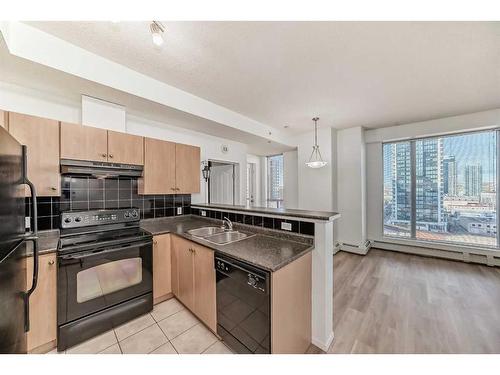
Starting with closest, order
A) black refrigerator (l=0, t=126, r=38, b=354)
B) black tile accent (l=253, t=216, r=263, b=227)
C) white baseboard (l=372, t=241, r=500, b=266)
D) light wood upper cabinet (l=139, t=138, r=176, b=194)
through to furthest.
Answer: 1. black refrigerator (l=0, t=126, r=38, b=354)
2. black tile accent (l=253, t=216, r=263, b=227)
3. light wood upper cabinet (l=139, t=138, r=176, b=194)
4. white baseboard (l=372, t=241, r=500, b=266)

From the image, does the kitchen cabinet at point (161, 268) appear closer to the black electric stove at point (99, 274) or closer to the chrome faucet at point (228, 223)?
the black electric stove at point (99, 274)

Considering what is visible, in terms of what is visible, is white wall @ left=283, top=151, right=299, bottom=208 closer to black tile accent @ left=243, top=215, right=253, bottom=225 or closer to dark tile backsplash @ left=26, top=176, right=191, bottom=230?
black tile accent @ left=243, top=215, right=253, bottom=225

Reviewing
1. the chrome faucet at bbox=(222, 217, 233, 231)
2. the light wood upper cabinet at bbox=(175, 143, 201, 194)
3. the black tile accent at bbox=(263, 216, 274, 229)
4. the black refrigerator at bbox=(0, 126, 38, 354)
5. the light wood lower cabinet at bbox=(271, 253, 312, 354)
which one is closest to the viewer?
the black refrigerator at bbox=(0, 126, 38, 354)

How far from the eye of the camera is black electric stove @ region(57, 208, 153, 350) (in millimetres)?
1668

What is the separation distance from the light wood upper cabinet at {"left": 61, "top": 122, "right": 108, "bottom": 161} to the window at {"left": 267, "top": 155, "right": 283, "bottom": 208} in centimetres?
465

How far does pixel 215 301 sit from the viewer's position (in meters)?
1.75

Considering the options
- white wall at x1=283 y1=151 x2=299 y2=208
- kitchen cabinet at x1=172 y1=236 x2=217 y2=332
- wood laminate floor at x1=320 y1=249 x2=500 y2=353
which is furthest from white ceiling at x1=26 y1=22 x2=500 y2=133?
wood laminate floor at x1=320 y1=249 x2=500 y2=353

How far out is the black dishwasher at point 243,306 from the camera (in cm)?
133

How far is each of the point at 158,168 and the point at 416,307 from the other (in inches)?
140

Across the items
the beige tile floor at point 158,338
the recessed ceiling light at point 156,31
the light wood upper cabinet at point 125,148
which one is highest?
the recessed ceiling light at point 156,31

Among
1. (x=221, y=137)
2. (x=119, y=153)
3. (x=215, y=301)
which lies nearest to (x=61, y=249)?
(x=119, y=153)

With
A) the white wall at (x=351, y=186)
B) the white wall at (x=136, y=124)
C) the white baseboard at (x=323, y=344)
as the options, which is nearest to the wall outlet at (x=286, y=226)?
the white baseboard at (x=323, y=344)

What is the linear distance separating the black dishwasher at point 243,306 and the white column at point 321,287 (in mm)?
595

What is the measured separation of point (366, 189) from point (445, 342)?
129 inches
